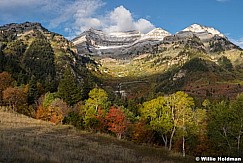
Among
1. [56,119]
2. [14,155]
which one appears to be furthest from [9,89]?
[14,155]

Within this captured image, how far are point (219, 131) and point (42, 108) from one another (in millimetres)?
A: 63231

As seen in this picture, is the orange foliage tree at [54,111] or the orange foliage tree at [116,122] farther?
the orange foliage tree at [54,111]

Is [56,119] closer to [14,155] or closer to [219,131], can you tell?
[219,131]

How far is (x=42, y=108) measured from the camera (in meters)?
106

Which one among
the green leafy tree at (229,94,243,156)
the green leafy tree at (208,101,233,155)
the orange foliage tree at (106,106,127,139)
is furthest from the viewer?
the orange foliage tree at (106,106,127,139)

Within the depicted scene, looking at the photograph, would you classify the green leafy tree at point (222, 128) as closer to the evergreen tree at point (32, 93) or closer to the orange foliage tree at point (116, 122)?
the orange foliage tree at point (116, 122)

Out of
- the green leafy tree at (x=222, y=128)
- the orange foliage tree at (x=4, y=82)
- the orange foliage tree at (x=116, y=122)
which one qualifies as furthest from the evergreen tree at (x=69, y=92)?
the green leafy tree at (x=222, y=128)

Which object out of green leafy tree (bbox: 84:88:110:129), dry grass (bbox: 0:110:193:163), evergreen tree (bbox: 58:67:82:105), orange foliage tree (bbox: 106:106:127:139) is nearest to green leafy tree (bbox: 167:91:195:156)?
dry grass (bbox: 0:110:193:163)

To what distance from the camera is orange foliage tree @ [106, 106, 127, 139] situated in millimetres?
91812

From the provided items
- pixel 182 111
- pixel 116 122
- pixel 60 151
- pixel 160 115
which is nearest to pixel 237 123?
pixel 182 111

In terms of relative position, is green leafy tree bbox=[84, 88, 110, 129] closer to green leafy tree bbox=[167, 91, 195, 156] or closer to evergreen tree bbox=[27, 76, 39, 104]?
green leafy tree bbox=[167, 91, 195, 156]

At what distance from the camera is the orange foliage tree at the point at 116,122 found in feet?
301

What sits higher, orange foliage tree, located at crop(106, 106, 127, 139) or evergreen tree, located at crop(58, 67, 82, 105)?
evergreen tree, located at crop(58, 67, 82, 105)

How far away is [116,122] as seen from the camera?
9281cm
